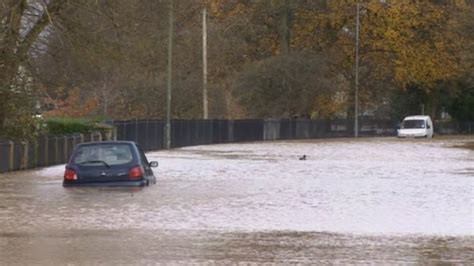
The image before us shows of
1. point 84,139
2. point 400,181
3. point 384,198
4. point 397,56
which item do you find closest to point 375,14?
point 397,56

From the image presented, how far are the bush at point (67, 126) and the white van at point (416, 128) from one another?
36713mm

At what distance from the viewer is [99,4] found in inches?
1512

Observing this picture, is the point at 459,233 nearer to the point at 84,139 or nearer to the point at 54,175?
the point at 54,175

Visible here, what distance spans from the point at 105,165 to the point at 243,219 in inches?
234

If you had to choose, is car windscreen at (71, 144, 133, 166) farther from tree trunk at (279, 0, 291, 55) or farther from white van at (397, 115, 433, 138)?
white van at (397, 115, 433, 138)

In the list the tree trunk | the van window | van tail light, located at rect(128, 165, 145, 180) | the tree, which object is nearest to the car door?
van tail light, located at rect(128, 165, 145, 180)

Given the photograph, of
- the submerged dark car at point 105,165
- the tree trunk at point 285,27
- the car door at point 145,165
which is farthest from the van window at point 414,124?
the submerged dark car at point 105,165

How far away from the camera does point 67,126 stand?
43750mm

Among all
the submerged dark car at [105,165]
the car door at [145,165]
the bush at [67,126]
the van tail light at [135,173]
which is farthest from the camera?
the bush at [67,126]

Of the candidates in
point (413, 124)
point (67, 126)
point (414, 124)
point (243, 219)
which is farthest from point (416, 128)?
point (243, 219)

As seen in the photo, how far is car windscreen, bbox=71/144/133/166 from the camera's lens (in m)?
24.1

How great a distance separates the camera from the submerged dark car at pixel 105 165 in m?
24.1

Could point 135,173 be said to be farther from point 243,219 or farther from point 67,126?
point 67,126

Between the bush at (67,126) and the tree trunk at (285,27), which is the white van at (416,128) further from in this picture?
the bush at (67,126)
